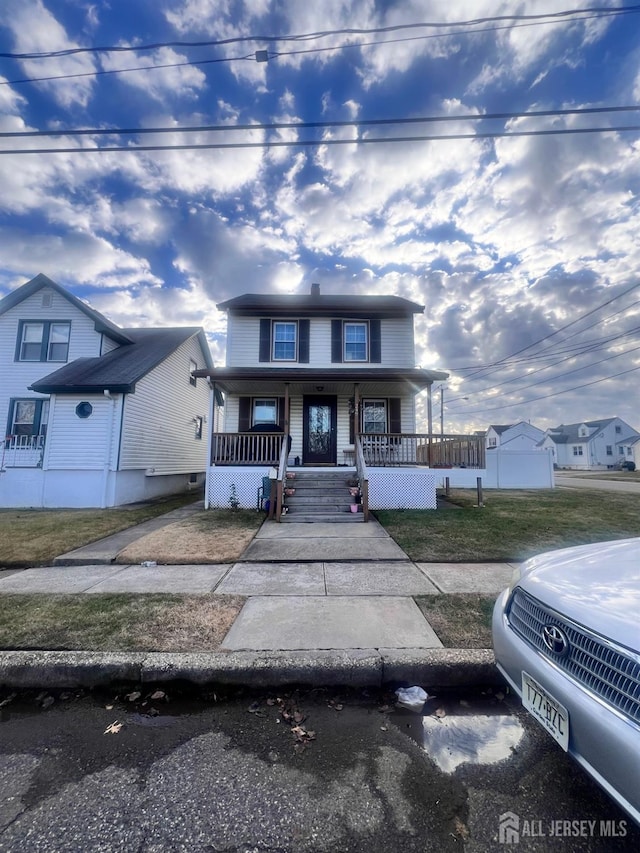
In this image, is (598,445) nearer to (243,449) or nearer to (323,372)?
(323,372)

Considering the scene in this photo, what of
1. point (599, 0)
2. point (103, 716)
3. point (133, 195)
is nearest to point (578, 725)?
point (103, 716)

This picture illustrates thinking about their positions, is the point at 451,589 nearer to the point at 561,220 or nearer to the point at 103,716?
the point at 103,716

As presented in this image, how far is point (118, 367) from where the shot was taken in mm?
13148

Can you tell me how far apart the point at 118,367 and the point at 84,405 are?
72.7 inches

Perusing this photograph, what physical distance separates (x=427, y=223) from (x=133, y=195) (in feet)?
25.7

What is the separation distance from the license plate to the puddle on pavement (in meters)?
0.44

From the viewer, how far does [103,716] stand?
2.39 meters

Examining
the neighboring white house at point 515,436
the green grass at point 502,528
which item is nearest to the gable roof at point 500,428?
the neighboring white house at point 515,436

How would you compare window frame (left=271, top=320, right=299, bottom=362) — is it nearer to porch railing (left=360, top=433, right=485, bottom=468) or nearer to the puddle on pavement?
porch railing (left=360, top=433, right=485, bottom=468)

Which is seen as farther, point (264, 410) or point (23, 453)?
point (264, 410)

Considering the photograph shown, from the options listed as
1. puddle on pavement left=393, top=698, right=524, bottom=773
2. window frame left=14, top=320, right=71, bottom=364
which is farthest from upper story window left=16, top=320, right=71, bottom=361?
puddle on pavement left=393, top=698, right=524, bottom=773

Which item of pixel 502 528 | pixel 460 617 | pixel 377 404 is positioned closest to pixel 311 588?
pixel 460 617

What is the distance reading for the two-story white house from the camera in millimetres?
11363

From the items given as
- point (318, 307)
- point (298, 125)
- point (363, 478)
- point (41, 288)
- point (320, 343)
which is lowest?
point (363, 478)
